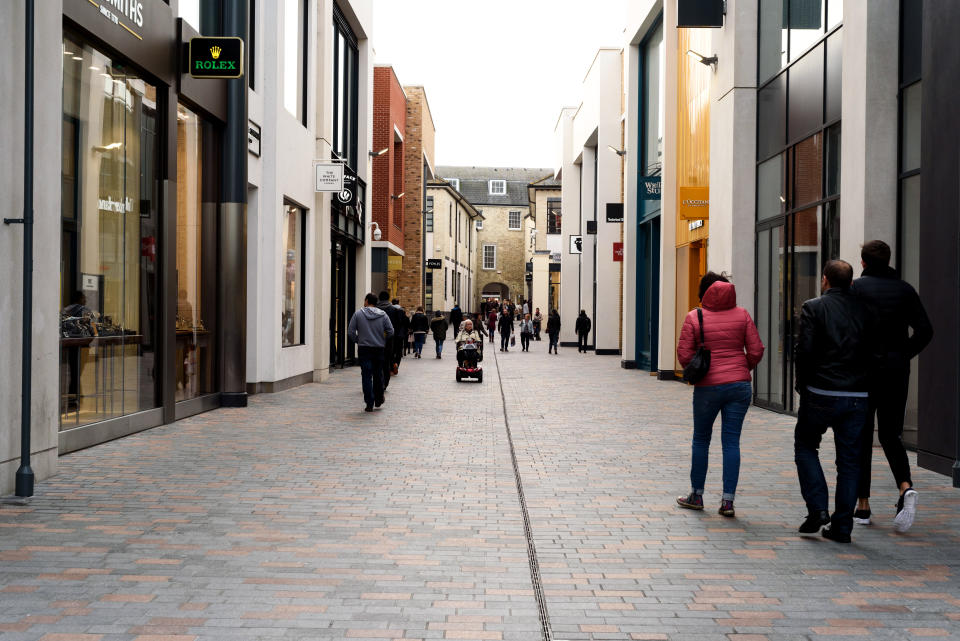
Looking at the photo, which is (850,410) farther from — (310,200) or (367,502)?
(310,200)

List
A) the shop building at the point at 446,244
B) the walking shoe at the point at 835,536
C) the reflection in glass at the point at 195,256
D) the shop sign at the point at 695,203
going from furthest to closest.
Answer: the shop building at the point at 446,244, the shop sign at the point at 695,203, the reflection in glass at the point at 195,256, the walking shoe at the point at 835,536

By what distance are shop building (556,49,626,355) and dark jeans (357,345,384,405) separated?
53.7ft

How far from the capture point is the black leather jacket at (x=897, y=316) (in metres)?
6.41

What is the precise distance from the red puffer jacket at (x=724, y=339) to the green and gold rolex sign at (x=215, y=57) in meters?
7.30

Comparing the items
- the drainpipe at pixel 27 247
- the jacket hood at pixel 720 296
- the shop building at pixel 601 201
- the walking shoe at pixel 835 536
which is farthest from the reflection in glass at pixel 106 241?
the shop building at pixel 601 201

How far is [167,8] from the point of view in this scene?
38.1ft

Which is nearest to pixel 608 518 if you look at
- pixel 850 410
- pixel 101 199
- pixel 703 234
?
pixel 850 410

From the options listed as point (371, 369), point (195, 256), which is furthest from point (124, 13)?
point (371, 369)

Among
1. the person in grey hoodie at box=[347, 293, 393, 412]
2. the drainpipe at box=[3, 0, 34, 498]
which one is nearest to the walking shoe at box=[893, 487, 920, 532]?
the drainpipe at box=[3, 0, 34, 498]

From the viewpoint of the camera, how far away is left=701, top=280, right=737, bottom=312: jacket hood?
682 centimetres

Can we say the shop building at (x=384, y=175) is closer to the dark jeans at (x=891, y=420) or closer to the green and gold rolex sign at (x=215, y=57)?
the green and gold rolex sign at (x=215, y=57)

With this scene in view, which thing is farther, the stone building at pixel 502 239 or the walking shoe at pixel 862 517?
the stone building at pixel 502 239

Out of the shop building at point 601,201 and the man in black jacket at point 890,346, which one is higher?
the shop building at point 601,201

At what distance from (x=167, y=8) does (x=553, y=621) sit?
378 inches
